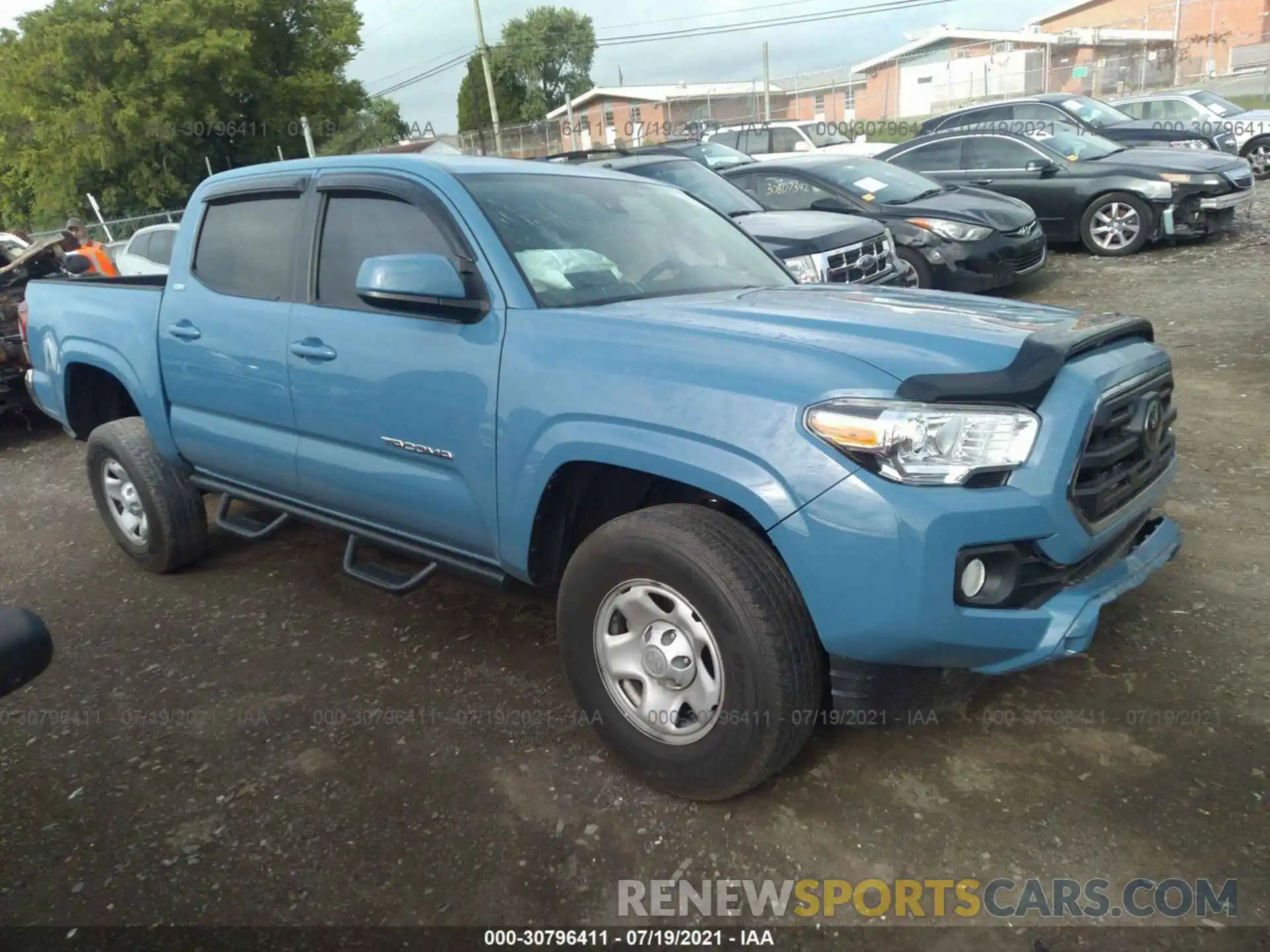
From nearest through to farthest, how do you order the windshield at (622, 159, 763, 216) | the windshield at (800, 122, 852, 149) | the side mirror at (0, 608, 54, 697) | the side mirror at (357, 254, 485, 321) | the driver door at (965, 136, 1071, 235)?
the side mirror at (0, 608, 54, 697) → the side mirror at (357, 254, 485, 321) → the windshield at (622, 159, 763, 216) → the driver door at (965, 136, 1071, 235) → the windshield at (800, 122, 852, 149)

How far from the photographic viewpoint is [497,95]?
217ft

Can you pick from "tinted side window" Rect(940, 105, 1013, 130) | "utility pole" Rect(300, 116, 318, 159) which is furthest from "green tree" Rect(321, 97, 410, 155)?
"tinted side window" Rect(940, 105, 1013, 130)

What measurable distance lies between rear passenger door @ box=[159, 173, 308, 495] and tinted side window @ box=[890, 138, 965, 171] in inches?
378

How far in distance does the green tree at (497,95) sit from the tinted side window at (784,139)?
45.3 meters

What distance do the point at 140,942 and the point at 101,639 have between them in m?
2.10

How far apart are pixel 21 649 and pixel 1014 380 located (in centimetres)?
219

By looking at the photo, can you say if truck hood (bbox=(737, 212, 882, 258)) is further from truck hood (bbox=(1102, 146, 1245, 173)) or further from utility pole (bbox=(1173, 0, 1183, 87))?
utility pole (bbox=(1173, 0, 1183, 87))

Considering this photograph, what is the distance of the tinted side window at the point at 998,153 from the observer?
11.3 m

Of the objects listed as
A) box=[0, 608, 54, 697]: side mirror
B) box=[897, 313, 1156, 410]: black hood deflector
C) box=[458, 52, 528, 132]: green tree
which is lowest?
box=[0, 608, 54, 697]: side mirror

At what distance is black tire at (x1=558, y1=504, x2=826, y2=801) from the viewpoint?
2471 millimetres

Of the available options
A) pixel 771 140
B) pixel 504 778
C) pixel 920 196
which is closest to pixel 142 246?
pixel 920 196

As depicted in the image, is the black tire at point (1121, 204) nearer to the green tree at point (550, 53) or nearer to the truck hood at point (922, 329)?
the truck hood at point (922, 329)

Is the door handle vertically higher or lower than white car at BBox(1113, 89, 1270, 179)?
lower

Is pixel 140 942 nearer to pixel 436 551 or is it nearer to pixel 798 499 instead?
pixel 436 551
